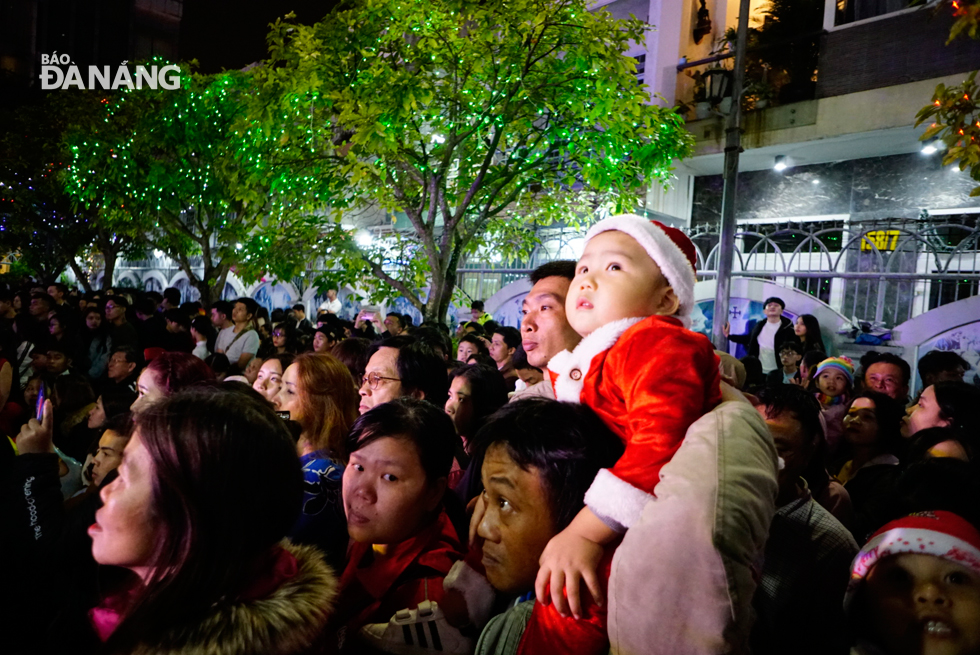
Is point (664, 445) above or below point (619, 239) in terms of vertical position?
below

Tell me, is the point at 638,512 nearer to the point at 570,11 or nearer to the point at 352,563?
A: the point at 352,563

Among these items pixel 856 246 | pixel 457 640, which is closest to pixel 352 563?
pixel 457 640

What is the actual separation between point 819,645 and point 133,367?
605cm

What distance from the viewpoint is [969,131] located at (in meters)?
3.87

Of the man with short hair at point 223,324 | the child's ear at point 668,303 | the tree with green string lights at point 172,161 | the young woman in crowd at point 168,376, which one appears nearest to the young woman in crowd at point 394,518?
the child's ear at point 668,303

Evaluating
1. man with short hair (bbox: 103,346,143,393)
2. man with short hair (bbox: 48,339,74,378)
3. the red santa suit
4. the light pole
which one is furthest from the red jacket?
the light pole

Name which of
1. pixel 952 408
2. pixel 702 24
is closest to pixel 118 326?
pixel 952 408

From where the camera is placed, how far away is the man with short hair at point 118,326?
790 centimetres

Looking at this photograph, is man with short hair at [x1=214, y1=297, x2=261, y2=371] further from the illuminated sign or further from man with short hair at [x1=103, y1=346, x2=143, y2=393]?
the illuminated sign

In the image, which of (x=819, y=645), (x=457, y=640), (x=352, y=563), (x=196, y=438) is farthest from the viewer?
(x=352, y=563)

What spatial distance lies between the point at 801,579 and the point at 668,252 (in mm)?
1216

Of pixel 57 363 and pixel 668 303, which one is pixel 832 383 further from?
pixel 57 363

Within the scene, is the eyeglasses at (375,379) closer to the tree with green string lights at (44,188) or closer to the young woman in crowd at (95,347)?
the young woman in crowd at (95,347)

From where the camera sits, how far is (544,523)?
5.37 ft
